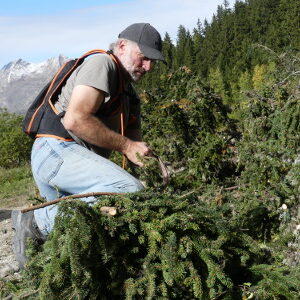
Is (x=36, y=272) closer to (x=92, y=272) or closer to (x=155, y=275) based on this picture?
(x=92, y=272)

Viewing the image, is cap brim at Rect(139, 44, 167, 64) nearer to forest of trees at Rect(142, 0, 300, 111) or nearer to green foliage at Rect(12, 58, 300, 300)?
green foliage at Rect(12, 58, 300, 300)

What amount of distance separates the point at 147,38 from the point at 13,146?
47.2ft

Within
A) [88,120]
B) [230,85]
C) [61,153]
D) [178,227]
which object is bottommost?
[230,85]

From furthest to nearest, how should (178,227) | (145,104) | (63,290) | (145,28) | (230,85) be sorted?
(230,85) < (145,104) < (145,28) < (178,227) < (63,290)

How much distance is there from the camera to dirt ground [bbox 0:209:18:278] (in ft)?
11.2

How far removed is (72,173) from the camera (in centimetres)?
275

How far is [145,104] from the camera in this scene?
649 cm

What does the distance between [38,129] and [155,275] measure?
4.53ft

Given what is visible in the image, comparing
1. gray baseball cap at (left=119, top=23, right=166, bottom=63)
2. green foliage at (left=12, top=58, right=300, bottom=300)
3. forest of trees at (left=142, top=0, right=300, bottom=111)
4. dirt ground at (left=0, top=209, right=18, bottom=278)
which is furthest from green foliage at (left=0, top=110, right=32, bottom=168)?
forest of trees at (left=142, top=0, right=300, bottom=111)

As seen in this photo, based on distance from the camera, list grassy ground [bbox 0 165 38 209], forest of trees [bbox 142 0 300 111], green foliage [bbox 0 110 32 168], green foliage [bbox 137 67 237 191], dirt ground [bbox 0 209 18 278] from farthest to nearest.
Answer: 1. forest of trees [bbox 142 0 300 111]
2. green foliage [bbox 0 110 32 168]
3. grassy ground [bbox 0 165 38 209]
4. green foliage [bbox 137 67 237 191]
5. dirt ground [bbox 0 209 18 278]

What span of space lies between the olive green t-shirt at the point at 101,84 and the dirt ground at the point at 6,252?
117 centimetres

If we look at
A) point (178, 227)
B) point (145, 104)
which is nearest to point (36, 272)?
point (178, 227)

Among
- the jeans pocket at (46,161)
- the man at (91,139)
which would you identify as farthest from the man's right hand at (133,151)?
the jeans pocket at (46,161)

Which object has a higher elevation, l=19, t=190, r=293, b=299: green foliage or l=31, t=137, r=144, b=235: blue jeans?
l=31, t=137, r=144, b=235: blue jeans
